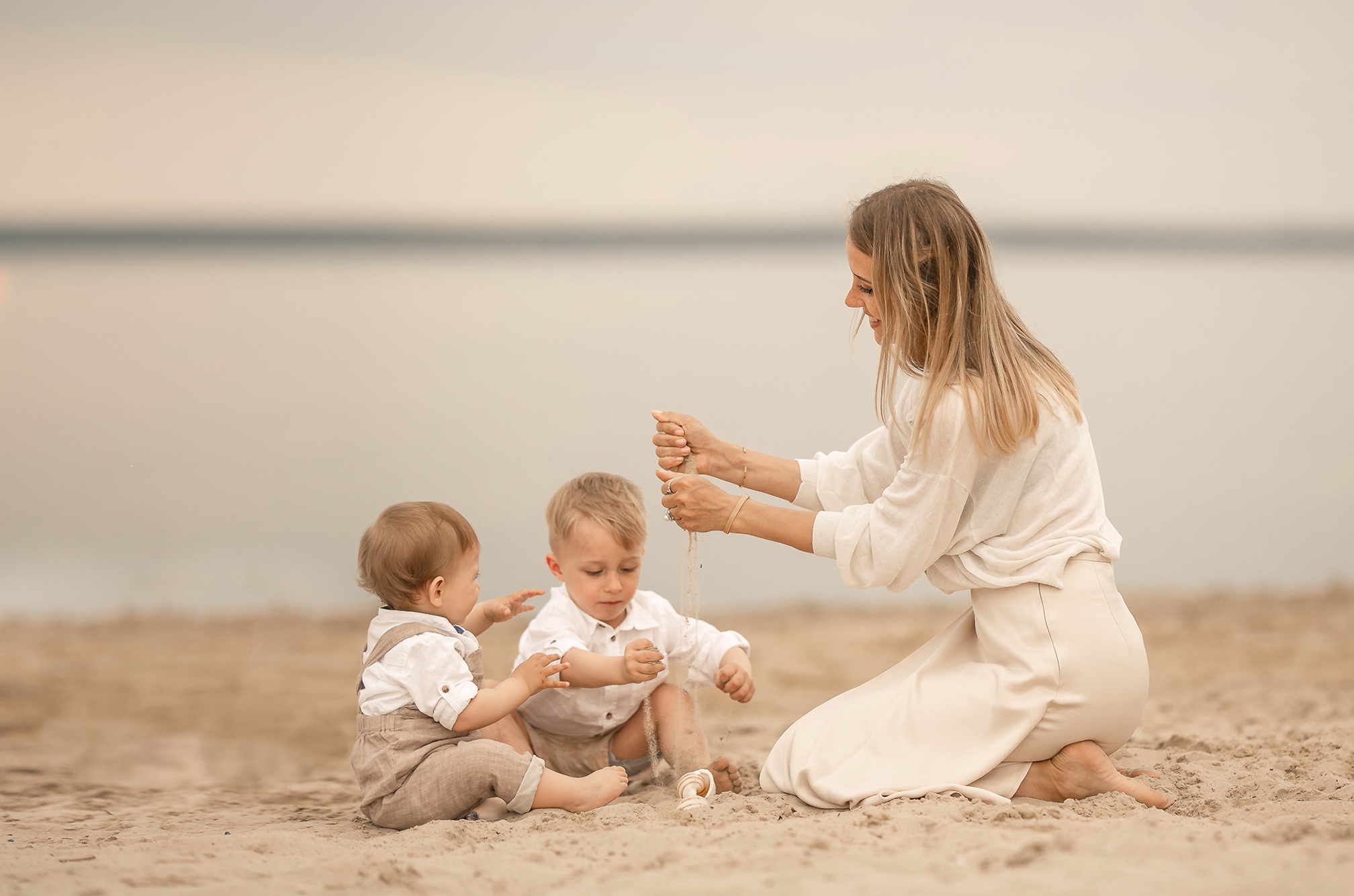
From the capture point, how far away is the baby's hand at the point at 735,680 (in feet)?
7.82

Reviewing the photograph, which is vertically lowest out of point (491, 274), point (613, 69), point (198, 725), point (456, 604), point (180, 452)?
point (198, 725)

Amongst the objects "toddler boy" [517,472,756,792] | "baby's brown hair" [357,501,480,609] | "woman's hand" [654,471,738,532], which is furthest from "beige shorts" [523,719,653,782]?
"woman's hand" [654,471,738,532]

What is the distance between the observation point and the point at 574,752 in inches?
100

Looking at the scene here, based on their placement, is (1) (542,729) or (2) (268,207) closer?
(1) (542,729)

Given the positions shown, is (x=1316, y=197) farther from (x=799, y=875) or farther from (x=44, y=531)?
(x=44, y=531)

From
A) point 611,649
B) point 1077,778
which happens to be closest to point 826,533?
point 611,649

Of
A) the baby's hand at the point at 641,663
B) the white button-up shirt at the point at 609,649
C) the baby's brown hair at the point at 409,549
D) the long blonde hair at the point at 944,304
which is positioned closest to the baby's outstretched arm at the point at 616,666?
the baby's hand at the point at 641,663

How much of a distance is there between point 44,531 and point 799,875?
5.85 meters

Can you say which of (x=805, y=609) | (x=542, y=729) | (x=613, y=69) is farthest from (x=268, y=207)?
(x=542, y=729)

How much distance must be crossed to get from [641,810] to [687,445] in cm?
84

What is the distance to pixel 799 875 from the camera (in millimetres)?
1616

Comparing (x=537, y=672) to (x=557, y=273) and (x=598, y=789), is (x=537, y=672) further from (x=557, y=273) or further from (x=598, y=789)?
A: (x=557, y=273)

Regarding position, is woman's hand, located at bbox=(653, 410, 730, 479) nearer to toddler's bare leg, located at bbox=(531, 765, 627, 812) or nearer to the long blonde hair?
the long blonde hair

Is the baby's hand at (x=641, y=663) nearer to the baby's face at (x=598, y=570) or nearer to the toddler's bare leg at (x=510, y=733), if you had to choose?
the baby's face at (x=598, y=570)
